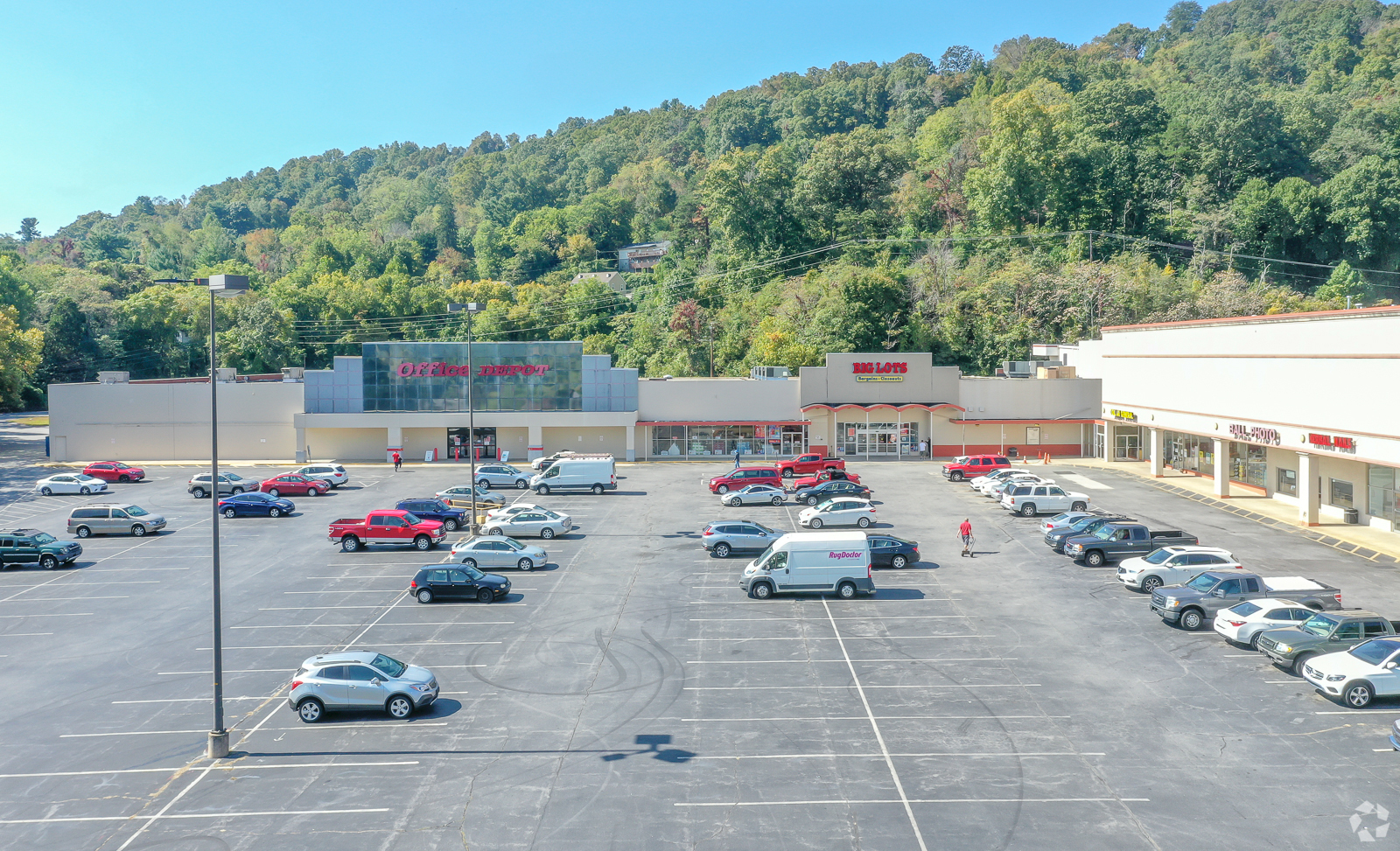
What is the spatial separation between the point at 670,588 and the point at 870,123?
153m

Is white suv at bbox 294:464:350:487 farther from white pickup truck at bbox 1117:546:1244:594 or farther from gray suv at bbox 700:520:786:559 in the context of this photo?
white pickup truck at bbox 1117:546:1244:594

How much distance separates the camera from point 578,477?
5216 cm

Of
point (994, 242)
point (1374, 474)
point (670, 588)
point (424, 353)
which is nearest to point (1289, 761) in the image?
point (670, 588)

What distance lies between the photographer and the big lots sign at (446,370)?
212 feet

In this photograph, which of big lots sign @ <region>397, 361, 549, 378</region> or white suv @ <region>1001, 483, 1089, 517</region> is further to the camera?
big lots sign @ <region>397, 361, 549, 378</region>

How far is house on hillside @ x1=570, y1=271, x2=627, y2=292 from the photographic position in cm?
13998

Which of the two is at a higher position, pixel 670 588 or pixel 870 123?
pixel 870 123

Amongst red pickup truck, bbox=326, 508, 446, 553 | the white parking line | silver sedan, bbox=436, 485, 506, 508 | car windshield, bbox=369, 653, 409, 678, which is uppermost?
silver sedan, bbox=436, 485, 506, 508

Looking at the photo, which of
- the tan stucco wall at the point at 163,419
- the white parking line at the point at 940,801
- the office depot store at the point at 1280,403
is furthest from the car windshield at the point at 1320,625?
the tan stucco wall at the point at 163,419

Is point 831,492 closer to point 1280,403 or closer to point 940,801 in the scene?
point 1280,403

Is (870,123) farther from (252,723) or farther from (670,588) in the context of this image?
(252,723)

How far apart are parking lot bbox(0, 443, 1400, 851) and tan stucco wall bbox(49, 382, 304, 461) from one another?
3111cm

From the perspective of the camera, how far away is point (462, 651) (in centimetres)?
2586

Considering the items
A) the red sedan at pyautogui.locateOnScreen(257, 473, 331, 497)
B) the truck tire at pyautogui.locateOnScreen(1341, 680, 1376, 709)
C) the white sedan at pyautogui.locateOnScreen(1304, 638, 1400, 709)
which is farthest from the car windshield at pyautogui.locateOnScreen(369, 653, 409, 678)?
the red sedan at pyautogui.locateOnScreen(257, 473, 331, 497)
